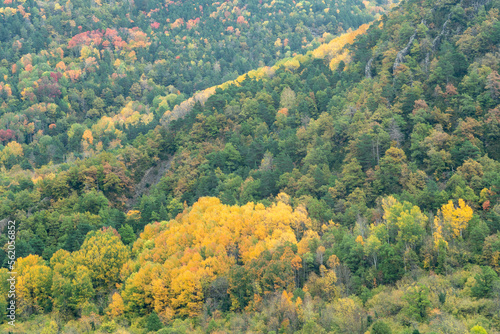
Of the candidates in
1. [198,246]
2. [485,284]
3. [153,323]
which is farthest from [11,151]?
[485,284]

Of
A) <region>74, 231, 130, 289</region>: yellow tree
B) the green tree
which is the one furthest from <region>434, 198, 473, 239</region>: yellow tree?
<region>74, 231, 130, 289</region>: yellow tree

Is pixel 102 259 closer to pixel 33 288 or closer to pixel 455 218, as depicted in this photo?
pixel 33 288

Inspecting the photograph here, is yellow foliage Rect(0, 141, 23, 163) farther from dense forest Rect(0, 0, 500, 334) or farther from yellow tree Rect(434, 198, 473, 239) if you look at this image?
yellow tree Rect(434, 198, 473, 239)

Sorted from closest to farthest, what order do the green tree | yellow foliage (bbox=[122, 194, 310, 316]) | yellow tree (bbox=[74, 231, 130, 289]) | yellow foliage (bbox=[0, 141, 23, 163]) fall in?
the green tree, yellow foliage (bbox=[122, 194, 310, 316]), yellow tree (bbox=[74, 231, 130, 289]), yellow foliage (bbox=[0, 141, 23, 163])

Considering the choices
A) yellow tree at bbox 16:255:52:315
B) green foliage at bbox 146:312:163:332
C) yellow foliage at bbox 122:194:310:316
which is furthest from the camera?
yellow tree at bbox 16:255:52:315

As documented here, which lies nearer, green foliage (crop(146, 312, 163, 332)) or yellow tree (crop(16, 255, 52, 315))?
green foliage (crop(146, 312, 163, 332))

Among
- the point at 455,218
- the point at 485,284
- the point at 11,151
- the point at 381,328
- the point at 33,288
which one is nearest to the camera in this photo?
the point at 381,328

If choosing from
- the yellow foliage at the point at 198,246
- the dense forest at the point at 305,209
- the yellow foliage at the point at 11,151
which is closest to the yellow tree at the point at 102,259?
the dense forest at the point at 305,209

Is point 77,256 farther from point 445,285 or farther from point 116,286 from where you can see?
point 445,285
